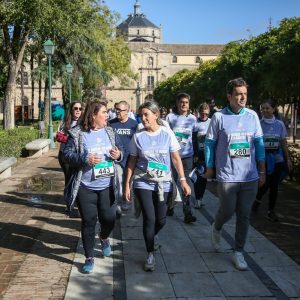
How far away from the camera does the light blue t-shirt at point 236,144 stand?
197 inches

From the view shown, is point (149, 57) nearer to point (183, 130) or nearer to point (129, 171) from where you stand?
point (183, 130)

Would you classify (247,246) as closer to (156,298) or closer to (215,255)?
(215,255)

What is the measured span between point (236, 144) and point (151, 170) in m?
0.92

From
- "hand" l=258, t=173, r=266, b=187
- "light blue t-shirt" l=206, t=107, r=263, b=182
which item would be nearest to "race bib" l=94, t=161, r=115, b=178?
"light blue t-shirt" l=206, t=107, r=263, b=182

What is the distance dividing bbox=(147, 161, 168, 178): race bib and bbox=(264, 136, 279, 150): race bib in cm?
271

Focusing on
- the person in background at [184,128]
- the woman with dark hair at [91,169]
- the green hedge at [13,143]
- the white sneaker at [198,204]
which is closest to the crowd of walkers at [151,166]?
the woman with dark hair at [91,169]

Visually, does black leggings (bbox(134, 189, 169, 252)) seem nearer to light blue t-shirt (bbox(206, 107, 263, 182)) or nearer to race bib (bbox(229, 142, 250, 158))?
light blue t-shirt (bbox(206, 107, 263, 182))

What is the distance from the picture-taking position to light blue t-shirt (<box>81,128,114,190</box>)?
16.1 feet

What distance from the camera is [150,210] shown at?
16.2 feet

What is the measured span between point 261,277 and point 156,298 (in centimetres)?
119

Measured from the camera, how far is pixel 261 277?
486 centimetres

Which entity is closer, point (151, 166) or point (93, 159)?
point (93, 159)

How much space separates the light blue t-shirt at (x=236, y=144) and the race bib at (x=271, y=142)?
2.13m

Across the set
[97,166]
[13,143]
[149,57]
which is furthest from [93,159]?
[149,57]
